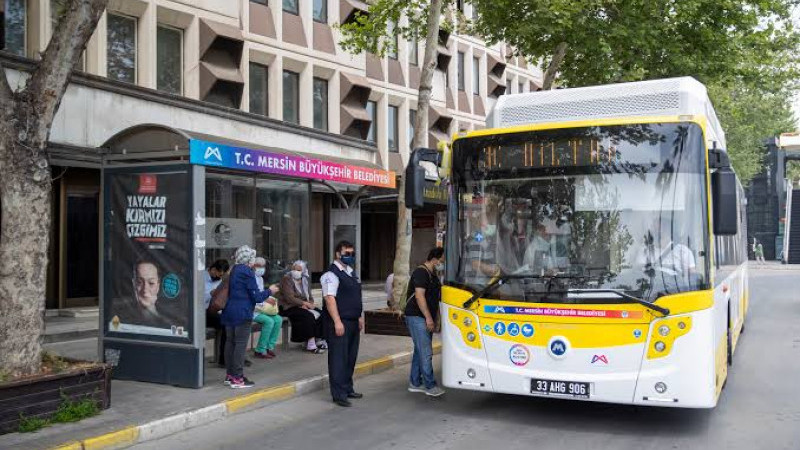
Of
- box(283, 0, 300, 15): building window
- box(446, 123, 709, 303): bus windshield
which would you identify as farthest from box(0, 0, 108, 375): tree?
box(283, 0, 300, 15): building window

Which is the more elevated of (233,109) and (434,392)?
(233,109)

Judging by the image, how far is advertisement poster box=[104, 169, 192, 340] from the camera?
8.73m

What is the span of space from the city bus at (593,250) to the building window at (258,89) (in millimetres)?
14757

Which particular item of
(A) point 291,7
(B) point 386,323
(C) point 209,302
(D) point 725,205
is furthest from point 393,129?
(D) point 725,205

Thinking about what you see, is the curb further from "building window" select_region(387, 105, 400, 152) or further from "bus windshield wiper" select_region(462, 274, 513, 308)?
"building window" select_region(387, 105, 400, 152)

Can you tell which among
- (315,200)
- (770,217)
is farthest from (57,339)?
(770,217)

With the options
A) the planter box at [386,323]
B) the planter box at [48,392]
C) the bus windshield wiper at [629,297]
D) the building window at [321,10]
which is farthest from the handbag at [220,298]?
the building window at [321,10]

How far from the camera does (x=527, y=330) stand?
7.07 m

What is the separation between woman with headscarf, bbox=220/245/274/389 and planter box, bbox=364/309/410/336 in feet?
16.3

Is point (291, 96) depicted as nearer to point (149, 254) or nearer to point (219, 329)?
point (219, 329)

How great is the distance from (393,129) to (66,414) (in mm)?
23074

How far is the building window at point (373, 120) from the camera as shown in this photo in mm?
27625

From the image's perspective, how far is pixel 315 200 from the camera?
25.8m

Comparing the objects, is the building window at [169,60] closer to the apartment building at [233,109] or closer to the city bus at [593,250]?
the apartment building at [233,109]
